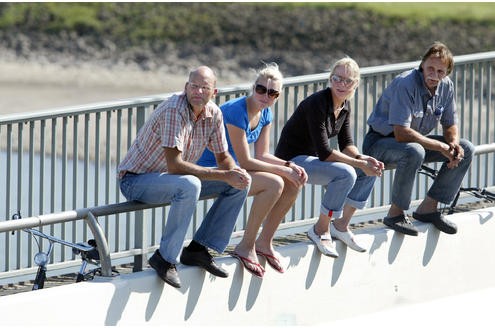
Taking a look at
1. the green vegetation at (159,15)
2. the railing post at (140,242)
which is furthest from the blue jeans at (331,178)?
the green vegetation at (159,15)

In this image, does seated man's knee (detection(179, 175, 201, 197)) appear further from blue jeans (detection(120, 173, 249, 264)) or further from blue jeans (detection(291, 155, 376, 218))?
blue jeans (detection(291, 155, 376, 218))

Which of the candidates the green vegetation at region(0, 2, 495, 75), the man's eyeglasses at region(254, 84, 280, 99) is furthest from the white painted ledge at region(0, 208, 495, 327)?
the green vegetation at region(0, 2, 495, 75)

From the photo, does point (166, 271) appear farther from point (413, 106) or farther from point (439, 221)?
point (439, 221)

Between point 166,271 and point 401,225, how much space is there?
2052 millimetres

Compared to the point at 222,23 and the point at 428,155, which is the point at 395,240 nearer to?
the point at 428,155

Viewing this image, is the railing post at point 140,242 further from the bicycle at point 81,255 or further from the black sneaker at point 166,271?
the black sneaker at point 166,271

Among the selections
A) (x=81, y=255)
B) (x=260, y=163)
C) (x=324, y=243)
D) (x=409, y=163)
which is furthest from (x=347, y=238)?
(x=81, y=255)

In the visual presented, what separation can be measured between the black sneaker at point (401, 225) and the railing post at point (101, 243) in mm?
2274

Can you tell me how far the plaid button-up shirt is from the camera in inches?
332

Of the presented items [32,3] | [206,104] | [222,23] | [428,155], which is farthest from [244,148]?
[32,3]

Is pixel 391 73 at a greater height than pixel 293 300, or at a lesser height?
greater

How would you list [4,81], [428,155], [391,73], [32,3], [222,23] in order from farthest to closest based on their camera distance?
[32,3]
[222,23]
[4,81]
[391,73]
[428,155]

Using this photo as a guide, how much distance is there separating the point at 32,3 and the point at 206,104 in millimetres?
27749

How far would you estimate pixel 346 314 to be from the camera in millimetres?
9695
